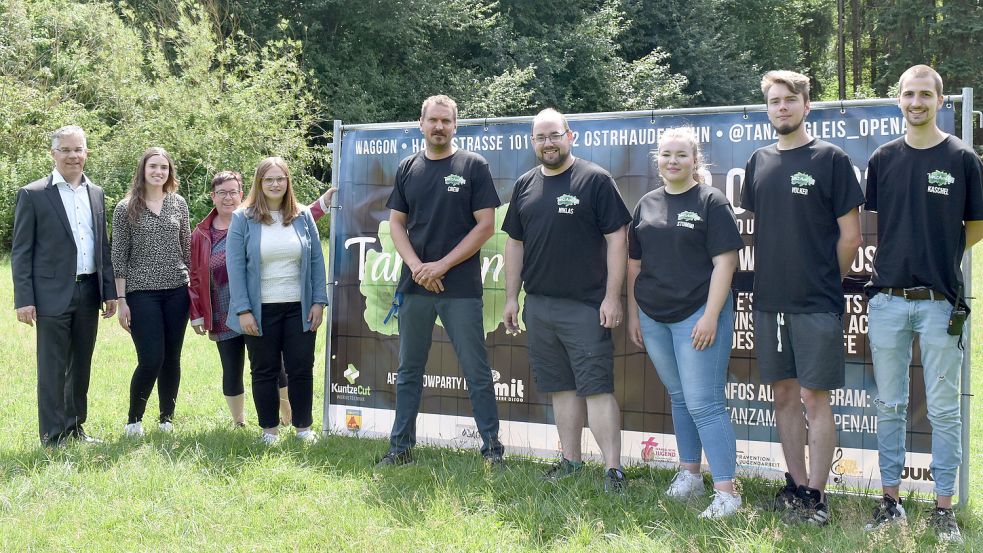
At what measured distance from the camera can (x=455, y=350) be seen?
199 inches

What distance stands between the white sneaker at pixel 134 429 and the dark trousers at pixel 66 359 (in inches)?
11.7

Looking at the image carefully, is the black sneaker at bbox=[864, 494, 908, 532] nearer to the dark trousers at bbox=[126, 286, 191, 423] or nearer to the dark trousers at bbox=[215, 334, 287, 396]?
the dark trousers at bbox=[215, 334, 287, 396]

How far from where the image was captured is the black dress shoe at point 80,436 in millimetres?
5555

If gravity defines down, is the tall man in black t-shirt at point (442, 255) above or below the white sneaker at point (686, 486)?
above

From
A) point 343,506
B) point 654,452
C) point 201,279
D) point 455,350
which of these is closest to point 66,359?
point 201,279

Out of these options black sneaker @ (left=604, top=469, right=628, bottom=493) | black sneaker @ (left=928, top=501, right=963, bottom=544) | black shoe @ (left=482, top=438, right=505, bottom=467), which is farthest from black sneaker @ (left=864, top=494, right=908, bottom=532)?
black shoe @ (left=482, top=438, right=505, bottom=467)

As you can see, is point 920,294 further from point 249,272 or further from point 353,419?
point 249,272

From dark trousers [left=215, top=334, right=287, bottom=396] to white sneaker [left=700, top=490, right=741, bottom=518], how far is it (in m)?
2.95

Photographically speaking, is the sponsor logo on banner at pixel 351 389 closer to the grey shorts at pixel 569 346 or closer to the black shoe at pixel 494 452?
the black shoe at pixel 494 452

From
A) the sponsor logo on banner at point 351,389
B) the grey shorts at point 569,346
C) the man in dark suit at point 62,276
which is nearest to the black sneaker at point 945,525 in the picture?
the grey shorts at point 569,346

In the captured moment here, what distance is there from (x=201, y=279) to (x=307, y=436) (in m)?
1.22

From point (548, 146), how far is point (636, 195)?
754mm

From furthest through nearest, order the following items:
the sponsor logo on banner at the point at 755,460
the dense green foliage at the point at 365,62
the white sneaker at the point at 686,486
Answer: the dense green foliage at the point at 365,62
the sponsor logo on banner at the point at 755,460
the white sneaker at the point at 686,486

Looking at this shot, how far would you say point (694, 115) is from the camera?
4.88m
